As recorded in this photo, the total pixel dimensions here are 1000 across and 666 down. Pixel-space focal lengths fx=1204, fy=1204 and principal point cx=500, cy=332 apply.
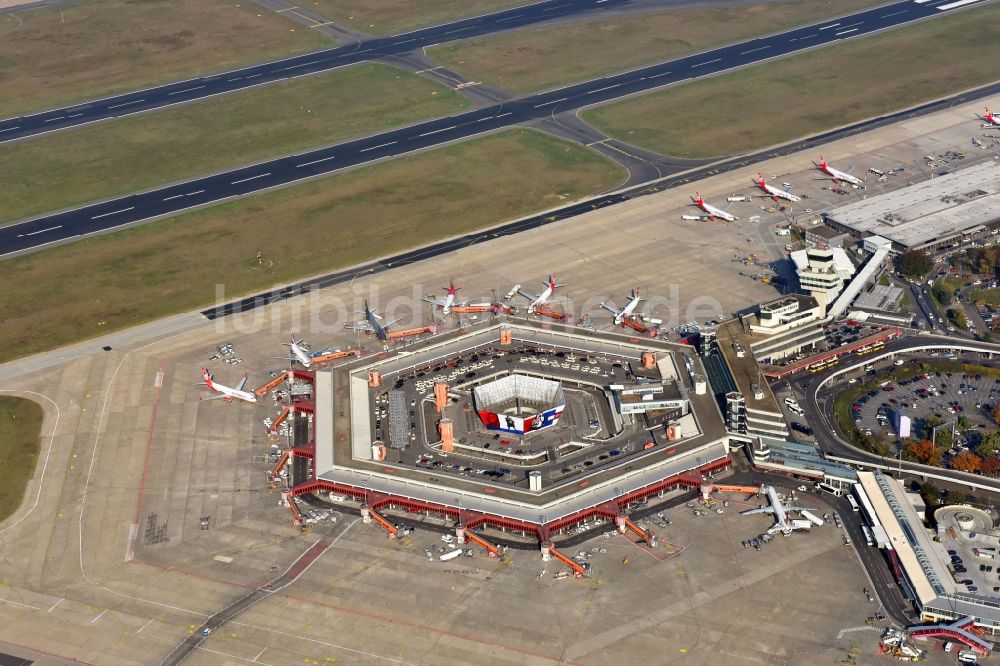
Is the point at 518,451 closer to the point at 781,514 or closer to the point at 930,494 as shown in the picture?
the point at 781,514

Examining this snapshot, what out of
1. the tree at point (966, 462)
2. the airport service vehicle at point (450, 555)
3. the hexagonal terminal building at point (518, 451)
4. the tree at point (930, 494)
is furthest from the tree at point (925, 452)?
the airport service vehicle at point (450, 555)

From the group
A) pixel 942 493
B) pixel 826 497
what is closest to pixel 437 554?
pixel 826 497

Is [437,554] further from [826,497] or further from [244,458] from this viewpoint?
[826,497]

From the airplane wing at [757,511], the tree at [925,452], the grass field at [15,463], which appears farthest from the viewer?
the grass field at [15,463]

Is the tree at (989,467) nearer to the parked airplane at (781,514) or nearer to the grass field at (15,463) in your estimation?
the parked airplane at (781,514)

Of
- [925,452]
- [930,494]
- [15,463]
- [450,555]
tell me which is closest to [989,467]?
[925,452]

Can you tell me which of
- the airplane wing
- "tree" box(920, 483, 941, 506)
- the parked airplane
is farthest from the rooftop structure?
the airplane wing
